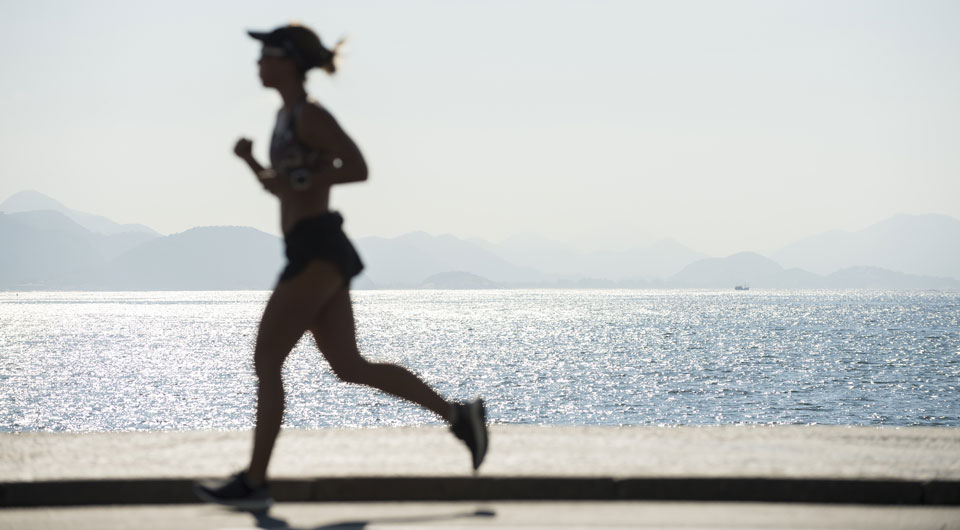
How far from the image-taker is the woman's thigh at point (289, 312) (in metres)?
4.65

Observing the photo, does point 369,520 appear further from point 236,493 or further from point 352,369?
point 352,369

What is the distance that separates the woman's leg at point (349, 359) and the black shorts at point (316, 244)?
169 millimetres

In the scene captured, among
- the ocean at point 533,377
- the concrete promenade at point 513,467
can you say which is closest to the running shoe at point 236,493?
the concrete promenade at point 513,467

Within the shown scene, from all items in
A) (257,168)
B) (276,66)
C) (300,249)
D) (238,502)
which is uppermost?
(276,66)

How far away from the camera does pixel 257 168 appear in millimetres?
4918

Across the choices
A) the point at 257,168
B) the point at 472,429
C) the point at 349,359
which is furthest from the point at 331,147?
the point at 472,429

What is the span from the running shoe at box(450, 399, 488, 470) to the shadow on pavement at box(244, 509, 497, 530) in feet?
1.41

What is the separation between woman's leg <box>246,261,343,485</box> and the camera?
466cm

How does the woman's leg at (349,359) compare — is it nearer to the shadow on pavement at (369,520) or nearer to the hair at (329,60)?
the shadow on pavement at (369,520)

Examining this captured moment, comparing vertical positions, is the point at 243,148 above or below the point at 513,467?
above

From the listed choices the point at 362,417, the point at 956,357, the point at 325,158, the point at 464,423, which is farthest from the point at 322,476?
the point at 956,357

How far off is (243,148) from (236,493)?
4.76 ft

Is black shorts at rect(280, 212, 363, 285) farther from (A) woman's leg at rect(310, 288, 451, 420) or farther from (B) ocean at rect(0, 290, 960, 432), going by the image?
(B) ocean at rect(0, 290, 960, 432)

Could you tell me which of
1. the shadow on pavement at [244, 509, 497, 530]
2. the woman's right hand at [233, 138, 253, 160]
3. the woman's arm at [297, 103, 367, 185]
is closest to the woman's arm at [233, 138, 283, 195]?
the woman's right hand at [233, 138, 253, 160]
